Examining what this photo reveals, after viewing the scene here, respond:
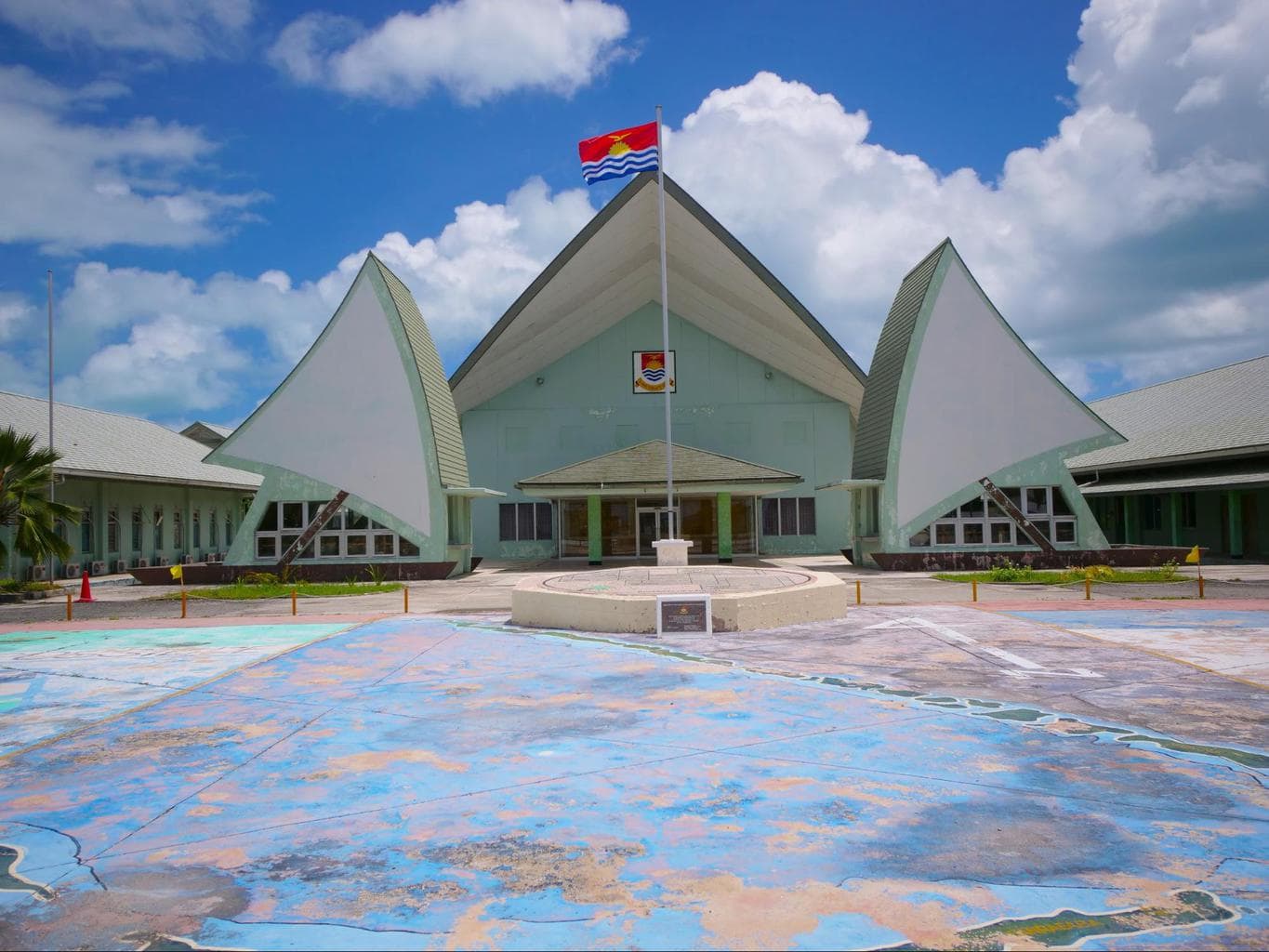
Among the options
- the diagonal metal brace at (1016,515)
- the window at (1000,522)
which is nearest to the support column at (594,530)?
the window at (1000,522)

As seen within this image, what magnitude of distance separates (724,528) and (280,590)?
1657cm

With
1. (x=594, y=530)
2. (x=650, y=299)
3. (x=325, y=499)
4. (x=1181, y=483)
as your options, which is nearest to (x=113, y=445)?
(x=325, y=499)

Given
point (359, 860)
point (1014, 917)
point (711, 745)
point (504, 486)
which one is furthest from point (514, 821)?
point (504, 486)

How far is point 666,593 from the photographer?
15.9 metres

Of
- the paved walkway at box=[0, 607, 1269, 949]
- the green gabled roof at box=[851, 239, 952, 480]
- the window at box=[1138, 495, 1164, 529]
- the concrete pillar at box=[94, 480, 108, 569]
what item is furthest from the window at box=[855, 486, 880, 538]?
the concrete pillar at box=[94, 480, 108, 569]

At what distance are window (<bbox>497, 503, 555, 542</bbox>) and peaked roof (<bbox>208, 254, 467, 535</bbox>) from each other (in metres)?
10.8

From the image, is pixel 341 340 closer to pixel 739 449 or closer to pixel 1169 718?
pixel 739 449

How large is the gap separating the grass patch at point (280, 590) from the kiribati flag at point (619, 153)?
1215 cm

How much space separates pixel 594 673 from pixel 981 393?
23199 millimetres

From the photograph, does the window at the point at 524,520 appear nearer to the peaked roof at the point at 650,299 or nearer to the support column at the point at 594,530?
the peaked roof at the point at 650,299

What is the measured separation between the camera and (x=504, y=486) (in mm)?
41281

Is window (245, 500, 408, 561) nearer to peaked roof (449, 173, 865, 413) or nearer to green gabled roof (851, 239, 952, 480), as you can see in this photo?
peaked roof (449, 173, 865, 413)

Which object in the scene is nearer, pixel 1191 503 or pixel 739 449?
pixel 1191 503

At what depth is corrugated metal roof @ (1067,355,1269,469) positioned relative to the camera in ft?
106
